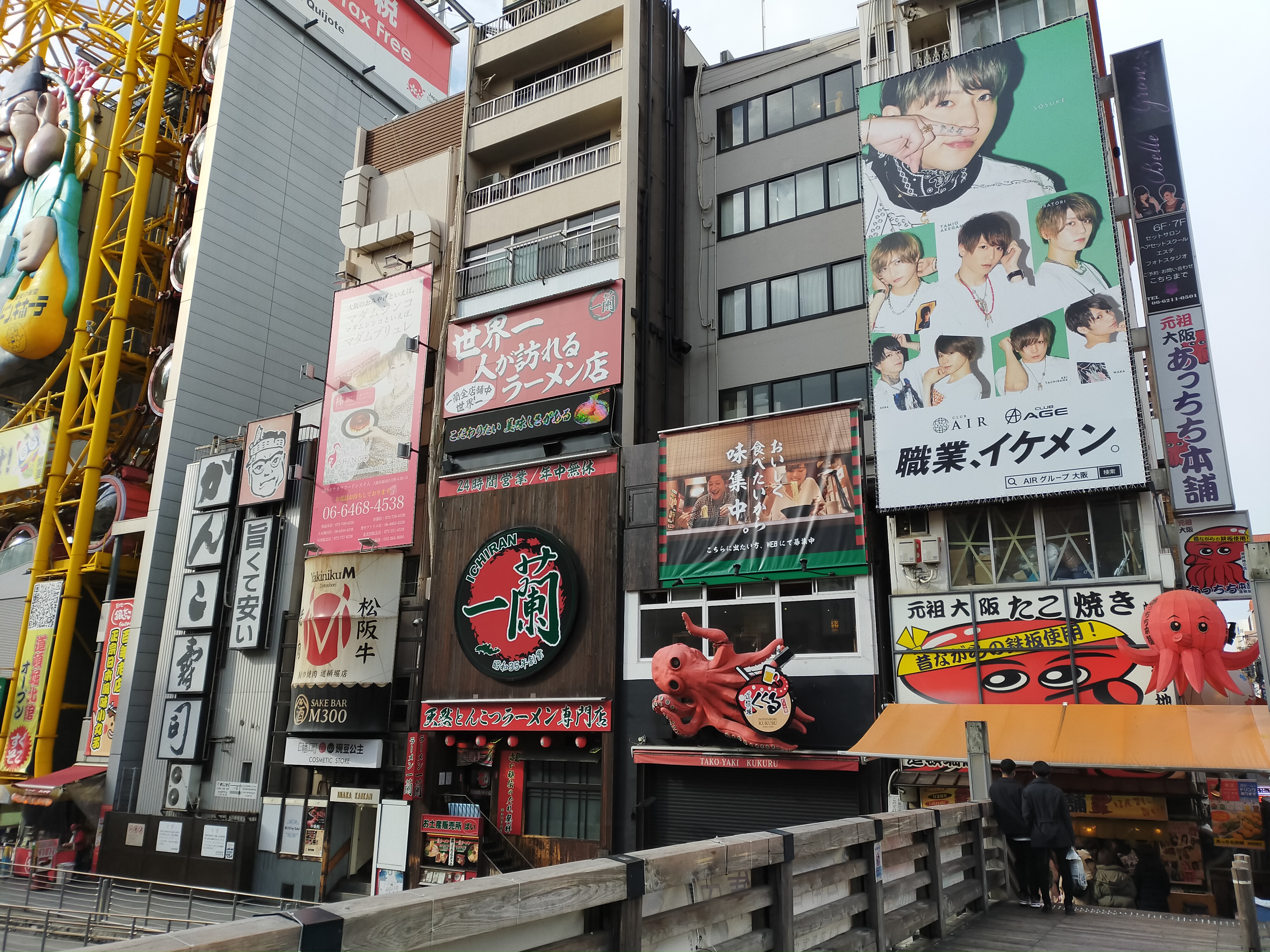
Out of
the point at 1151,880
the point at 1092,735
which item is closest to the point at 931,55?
the point at 1092,735

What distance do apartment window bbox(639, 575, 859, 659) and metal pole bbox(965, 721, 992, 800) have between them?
307 inches

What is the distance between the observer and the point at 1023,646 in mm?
20109

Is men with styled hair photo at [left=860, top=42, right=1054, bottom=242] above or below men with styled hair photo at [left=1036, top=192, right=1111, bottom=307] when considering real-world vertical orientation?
above

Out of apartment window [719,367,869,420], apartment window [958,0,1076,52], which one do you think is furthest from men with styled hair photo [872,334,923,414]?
apartment window [958,0,1076,52]

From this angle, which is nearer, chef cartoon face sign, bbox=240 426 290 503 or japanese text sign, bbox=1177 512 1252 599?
japanese text sign, bbox=1177 512 1252 599

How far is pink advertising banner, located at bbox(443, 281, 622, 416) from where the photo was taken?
2709 cm

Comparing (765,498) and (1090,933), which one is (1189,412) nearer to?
(765,498)

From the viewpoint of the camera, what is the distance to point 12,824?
3491 cm

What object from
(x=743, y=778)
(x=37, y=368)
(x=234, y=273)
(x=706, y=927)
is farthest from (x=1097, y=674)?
(x=37, y=368)

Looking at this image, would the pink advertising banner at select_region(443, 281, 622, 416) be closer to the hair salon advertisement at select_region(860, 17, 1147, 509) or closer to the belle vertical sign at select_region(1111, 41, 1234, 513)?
the hair salon advertisement at select_region(860, 17, 1147, 509)

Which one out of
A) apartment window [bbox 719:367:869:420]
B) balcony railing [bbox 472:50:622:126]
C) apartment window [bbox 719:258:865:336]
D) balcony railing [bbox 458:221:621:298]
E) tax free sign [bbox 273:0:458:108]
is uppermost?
tax free sign [bbox 273:0:458:108]

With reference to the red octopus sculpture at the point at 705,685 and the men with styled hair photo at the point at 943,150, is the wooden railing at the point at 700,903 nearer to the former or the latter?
the red octopus sculpture at the point at 705,685

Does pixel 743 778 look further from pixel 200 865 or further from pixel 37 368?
pixel 37 368

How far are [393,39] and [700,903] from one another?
51001 millimetres
